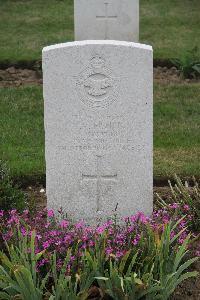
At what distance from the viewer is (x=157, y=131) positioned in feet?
26.5

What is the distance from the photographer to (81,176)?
5.26 m

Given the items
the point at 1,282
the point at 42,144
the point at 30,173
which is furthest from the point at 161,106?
the point at 1,282

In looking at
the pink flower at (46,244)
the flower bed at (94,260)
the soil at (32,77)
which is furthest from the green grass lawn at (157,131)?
the pink flower at (46,244)

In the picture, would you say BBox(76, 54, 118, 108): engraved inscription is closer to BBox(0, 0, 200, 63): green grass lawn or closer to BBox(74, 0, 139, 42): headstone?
BBox(74, 0, 139, 42): headstone

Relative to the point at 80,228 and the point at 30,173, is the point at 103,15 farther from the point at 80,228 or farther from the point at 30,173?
the point at 80,228

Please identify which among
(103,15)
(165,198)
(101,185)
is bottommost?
(165,198)

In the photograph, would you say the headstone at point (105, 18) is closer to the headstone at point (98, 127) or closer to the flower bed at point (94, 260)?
the headstone at point (98, 127)

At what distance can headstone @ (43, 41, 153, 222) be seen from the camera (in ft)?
16.5

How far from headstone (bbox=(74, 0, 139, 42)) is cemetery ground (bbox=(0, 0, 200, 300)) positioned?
703mm

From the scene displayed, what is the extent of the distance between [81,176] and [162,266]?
3.87 ft

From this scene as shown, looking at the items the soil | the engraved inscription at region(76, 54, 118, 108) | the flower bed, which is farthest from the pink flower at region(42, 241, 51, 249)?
the soil

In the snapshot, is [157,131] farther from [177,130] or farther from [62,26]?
[62,26]

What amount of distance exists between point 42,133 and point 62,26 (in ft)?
18.2

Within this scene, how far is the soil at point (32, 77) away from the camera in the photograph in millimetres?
10250
